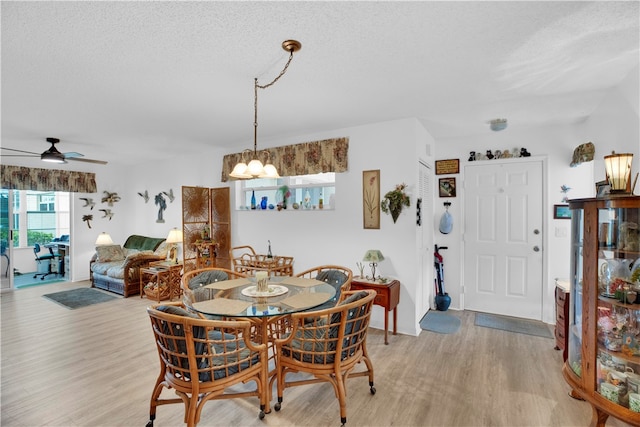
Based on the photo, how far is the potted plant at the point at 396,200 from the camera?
140 inches

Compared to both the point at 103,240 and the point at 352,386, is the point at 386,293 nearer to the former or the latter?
the point at 352,386

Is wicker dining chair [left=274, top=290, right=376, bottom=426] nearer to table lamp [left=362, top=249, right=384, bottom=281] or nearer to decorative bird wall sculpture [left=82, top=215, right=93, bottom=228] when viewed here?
table lamp [left=362, top=249, right=384, bottom=281]

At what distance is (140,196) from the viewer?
6.79 metres

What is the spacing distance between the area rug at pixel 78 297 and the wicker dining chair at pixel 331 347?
4205 mm

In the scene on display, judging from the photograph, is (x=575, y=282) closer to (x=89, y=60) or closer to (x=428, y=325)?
(x=428, y=325)

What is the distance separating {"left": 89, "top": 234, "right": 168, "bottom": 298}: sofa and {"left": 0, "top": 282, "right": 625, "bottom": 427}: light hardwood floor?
62.8 inches

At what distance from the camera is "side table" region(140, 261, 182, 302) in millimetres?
5046

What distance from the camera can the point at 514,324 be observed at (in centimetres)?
380

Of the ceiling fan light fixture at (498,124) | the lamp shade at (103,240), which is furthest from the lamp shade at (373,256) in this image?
the lamp shade at (103,240)

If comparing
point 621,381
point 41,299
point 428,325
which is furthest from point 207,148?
point 621,381

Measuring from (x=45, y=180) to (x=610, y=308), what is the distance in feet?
26.5

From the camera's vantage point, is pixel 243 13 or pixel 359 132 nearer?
pixel 243 13

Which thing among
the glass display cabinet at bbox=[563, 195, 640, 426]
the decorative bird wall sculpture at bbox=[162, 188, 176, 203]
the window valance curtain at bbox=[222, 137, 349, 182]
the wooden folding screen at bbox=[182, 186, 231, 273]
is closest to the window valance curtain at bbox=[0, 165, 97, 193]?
the decorative bird wall sculpture at bbox=[162, 188, 176, 203]

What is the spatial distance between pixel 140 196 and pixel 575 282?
7367 millimetres
